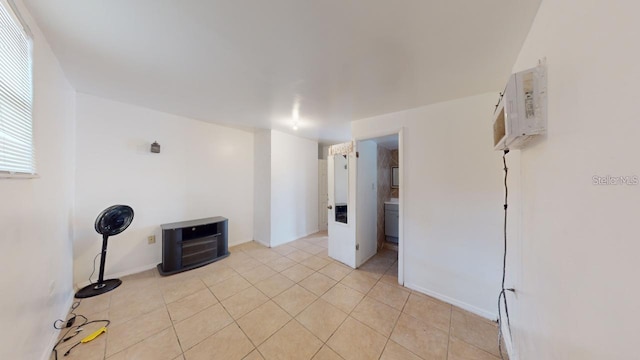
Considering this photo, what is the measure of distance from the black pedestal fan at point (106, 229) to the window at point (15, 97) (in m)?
1.28

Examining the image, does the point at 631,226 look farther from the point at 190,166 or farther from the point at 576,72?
the point at 190,166

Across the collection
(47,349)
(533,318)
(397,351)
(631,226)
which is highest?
(631,226)

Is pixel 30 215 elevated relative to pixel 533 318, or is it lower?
elevated

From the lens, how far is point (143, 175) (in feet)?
9.41

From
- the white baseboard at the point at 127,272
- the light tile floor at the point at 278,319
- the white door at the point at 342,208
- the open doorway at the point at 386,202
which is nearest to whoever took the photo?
the light tile floor at the point at 278,319

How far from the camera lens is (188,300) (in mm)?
2186

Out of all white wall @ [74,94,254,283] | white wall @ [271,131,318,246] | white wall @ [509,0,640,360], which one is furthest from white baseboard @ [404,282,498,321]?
white wall @ [74,94,254,283]

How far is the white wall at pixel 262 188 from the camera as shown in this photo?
12.8 feet

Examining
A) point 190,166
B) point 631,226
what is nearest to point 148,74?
point 190,166

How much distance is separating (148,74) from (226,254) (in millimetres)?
2768

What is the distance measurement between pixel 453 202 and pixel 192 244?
3636 mm

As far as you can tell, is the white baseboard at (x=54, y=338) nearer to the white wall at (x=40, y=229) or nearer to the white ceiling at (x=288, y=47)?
the white wall at (x=40, y=229)

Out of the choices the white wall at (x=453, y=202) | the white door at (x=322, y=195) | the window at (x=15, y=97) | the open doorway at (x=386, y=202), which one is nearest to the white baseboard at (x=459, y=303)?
the white wall at (x=453, y=202)

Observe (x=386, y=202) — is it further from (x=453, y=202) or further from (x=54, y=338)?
(x=54, y=338)
